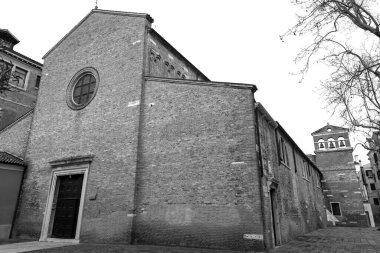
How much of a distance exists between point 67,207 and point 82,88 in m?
5.77

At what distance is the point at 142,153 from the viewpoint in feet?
35.9

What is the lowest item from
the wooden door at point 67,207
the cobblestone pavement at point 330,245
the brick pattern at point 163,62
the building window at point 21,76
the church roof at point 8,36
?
the cobblestone pavement at point 330,245

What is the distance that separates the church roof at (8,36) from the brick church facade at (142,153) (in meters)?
10.1

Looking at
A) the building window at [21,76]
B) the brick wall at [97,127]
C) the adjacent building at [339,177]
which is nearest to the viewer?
the brick wall at [97,127]

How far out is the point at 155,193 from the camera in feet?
33.4

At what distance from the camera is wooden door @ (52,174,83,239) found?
455 inches

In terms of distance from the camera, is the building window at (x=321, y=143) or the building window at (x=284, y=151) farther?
the building window at (x=321, y=143)

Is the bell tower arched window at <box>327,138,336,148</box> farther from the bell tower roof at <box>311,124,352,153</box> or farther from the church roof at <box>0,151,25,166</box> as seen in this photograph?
the church roof at <box>0,151,25,166</box>

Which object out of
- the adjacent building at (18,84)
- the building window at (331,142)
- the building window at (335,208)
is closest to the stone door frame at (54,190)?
the adjacent building at (18,84)

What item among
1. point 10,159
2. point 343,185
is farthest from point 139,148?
point 343,185

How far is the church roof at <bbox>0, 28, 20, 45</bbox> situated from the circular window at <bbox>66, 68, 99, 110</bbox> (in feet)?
41.8

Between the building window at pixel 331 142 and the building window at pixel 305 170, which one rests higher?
the building window at pixel 331 142

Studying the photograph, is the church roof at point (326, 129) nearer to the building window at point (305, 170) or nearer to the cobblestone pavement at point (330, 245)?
the building window at point (305, 170)

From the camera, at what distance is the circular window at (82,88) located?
1350 cm
